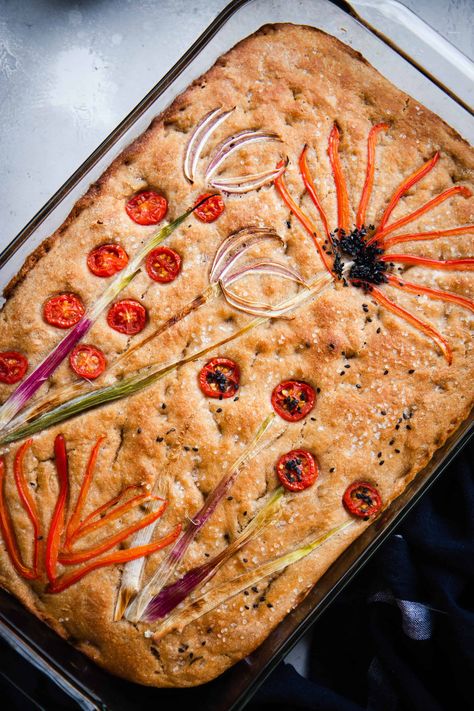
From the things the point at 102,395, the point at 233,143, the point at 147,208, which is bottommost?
the point at 102,395

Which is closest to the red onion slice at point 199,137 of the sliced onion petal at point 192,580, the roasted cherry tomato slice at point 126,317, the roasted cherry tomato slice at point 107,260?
the roasted cherry tomato slice at point 107,260

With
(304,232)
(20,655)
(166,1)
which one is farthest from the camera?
(166,1)

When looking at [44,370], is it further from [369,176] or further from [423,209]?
[423,209]

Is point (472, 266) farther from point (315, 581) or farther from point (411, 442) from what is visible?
point (315, 581)

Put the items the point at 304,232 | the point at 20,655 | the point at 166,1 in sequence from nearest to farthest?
the point at 20,655 < the point at 304,232 < the point at 166,1

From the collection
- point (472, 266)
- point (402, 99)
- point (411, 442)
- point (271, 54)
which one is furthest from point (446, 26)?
point (411, 442)

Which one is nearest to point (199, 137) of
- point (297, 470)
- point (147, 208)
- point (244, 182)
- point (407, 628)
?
point (244, 182)
